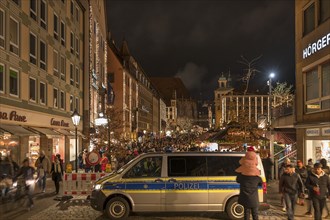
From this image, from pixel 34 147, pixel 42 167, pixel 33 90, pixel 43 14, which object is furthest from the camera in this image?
pixel 43 14

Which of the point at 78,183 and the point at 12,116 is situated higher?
the point at 12,116

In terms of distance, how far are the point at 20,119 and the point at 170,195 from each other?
14.6m

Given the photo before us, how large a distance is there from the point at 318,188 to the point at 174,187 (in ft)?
12.0

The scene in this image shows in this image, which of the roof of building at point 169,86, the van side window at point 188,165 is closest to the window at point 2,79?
the van side window at point 188,165

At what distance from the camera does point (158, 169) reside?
12617mm

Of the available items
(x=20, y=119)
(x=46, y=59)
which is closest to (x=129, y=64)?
(x=46, y=59)

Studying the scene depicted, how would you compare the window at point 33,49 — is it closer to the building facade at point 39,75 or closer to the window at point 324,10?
the building facade at point 39,75

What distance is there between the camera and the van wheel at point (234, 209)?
491 inches

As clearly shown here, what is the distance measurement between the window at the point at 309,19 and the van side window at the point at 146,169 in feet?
38.8

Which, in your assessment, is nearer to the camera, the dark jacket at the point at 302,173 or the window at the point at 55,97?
the dark jacket at the point at 302,173

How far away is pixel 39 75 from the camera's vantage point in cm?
2820

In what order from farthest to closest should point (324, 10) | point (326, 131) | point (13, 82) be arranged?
point (13, 82), point (324, 10), point (326, 131)

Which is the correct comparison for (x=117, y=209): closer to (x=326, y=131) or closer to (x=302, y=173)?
(x=302, y=173)

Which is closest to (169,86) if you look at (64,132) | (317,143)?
(64,132)
